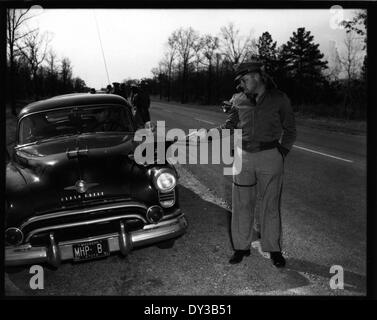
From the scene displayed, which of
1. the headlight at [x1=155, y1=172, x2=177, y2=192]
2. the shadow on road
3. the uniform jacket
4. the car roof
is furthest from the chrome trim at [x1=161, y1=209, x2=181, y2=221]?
the car roof

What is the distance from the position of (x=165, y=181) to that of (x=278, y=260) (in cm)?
125

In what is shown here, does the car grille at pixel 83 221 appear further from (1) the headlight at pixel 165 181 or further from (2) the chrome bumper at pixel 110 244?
(1) the headlight at pixel 165 181

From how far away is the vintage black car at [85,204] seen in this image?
284 cm

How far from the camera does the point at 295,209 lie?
15.7ft

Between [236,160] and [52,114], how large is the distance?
2.31m

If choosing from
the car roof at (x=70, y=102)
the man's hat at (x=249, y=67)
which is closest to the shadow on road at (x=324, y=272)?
the man's hat at (x=249, y=67)

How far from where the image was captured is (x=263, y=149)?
3182 mm

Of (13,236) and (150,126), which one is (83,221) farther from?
(150,126)

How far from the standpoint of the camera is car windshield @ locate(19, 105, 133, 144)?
4.10 meters

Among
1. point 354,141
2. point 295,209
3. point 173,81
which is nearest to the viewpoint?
point 295,209

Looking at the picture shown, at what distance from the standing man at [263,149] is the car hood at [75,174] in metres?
1.09

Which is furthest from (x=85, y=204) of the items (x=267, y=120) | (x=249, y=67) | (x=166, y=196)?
(x=249, y=67)
